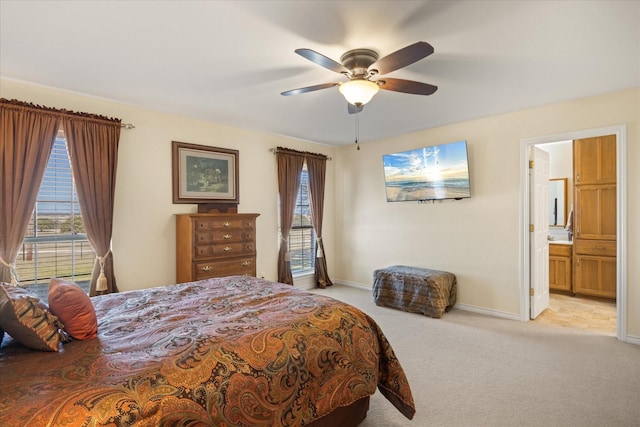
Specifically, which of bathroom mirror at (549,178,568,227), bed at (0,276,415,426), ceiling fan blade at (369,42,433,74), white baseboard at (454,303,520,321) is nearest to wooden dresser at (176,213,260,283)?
bed at (0,276,415,426)

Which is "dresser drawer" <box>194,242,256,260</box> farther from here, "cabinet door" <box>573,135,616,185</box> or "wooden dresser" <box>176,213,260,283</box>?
"cabinet door" <box>573,135,616,185</box>

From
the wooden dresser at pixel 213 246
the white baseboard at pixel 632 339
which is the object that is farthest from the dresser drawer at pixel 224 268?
the white baseboard at pixel 632 339

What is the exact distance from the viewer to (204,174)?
436 centimetres

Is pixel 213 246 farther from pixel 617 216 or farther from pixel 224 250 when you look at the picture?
pixel 617 216

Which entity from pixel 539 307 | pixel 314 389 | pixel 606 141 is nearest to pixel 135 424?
pixel 314 389

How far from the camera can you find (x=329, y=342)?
1751mm

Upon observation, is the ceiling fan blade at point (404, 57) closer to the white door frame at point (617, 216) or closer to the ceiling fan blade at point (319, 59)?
the ceiling fan blade at point (319, 59)

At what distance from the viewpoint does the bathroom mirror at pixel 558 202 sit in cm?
→ 574

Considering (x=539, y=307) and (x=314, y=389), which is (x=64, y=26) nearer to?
(x=314, y=389)

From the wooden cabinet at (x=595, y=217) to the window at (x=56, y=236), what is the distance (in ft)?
21.7

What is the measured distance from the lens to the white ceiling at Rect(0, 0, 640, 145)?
1973mm

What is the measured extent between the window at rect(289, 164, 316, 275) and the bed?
3.27 meters

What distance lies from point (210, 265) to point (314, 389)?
Result: 2617mm

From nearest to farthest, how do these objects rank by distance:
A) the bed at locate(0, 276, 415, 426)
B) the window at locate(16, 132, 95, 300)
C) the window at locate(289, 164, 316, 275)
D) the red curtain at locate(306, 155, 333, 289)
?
the bed at locate(0, 276, 415, 426) < the window at locate(16, 132, 95, 300) < the window at locate(289, 164, 316, 275) < the red curtain at locate(306, 155, 333, 289)
